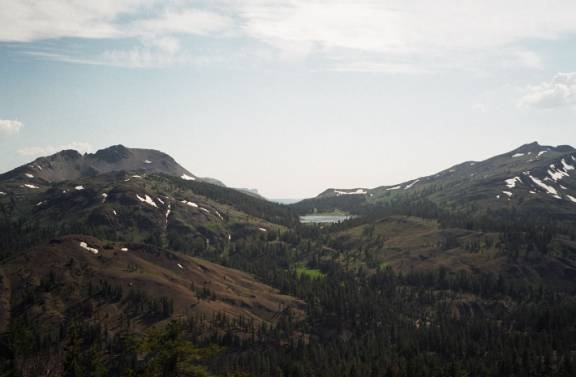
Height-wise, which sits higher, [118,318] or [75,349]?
[75,349]

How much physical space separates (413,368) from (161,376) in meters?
94.7

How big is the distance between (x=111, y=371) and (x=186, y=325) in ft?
116

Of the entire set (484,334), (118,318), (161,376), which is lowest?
(484,334)

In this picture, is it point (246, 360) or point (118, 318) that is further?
point (118, 318)

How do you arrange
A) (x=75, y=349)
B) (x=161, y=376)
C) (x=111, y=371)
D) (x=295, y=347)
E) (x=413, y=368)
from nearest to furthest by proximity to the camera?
(x=161, y=376) → (x=75, y=349) → (x=413, y=368) → (x=111, y=371) → (x=295, y=347)

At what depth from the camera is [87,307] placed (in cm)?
18962

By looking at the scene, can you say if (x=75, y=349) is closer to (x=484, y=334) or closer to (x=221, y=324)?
(x=221, y=324)

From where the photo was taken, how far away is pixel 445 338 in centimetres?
18412

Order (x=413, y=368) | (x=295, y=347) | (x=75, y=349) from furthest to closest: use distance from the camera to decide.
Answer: (x=295, y=347) → (x=413, y=368) → (x=75, y=349)

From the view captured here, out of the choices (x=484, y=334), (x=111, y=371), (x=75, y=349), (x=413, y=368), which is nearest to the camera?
(x=75, y=349)

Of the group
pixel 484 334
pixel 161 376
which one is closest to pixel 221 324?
pixel 484 334

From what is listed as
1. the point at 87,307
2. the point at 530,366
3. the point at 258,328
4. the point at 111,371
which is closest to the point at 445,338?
the point at 530,366

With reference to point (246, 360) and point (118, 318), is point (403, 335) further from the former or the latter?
point (118, 318)

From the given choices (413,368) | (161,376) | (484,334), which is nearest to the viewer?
(161,376)
